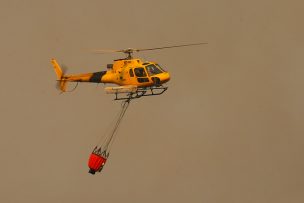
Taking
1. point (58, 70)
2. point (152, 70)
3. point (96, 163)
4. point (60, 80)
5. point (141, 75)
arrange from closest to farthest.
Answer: point (152, 70)
point (141, 75)
point (96, 163)
point (60, 80)
point (58, 70)

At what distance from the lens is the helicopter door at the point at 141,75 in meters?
75.6

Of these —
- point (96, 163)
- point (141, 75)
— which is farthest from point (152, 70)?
point (96, 163)

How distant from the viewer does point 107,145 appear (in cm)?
7656

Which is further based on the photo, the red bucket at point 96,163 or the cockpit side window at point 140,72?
the red bucket at point 96,163

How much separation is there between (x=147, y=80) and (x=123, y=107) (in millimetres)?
2656

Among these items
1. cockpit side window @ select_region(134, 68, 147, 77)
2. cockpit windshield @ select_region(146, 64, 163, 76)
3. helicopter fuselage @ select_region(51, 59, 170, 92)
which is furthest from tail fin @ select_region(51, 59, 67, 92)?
cockpit windshield @ select_region(146, 64, 163, 76)

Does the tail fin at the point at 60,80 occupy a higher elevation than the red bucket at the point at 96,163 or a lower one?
higher

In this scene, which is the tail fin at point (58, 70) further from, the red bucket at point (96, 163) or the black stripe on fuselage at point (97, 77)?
the red bucket at point (96, 163)

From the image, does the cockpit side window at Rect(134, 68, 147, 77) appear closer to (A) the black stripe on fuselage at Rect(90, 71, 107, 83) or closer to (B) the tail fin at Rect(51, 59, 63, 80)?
(A) the black stripe on fuselage at Rect(90, 71, 107, 83)

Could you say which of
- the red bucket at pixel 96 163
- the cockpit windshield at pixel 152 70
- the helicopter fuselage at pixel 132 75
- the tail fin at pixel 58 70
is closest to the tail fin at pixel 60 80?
the tail fin at pixel 58 70

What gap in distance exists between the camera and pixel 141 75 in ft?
249

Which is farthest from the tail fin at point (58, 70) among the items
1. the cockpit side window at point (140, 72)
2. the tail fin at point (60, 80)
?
the cockpit side window at point (140, 72)

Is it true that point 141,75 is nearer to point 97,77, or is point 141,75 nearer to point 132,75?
point 132,75

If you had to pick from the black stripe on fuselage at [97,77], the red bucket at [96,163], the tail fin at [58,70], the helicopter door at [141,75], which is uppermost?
the tail fin at [58,70]
